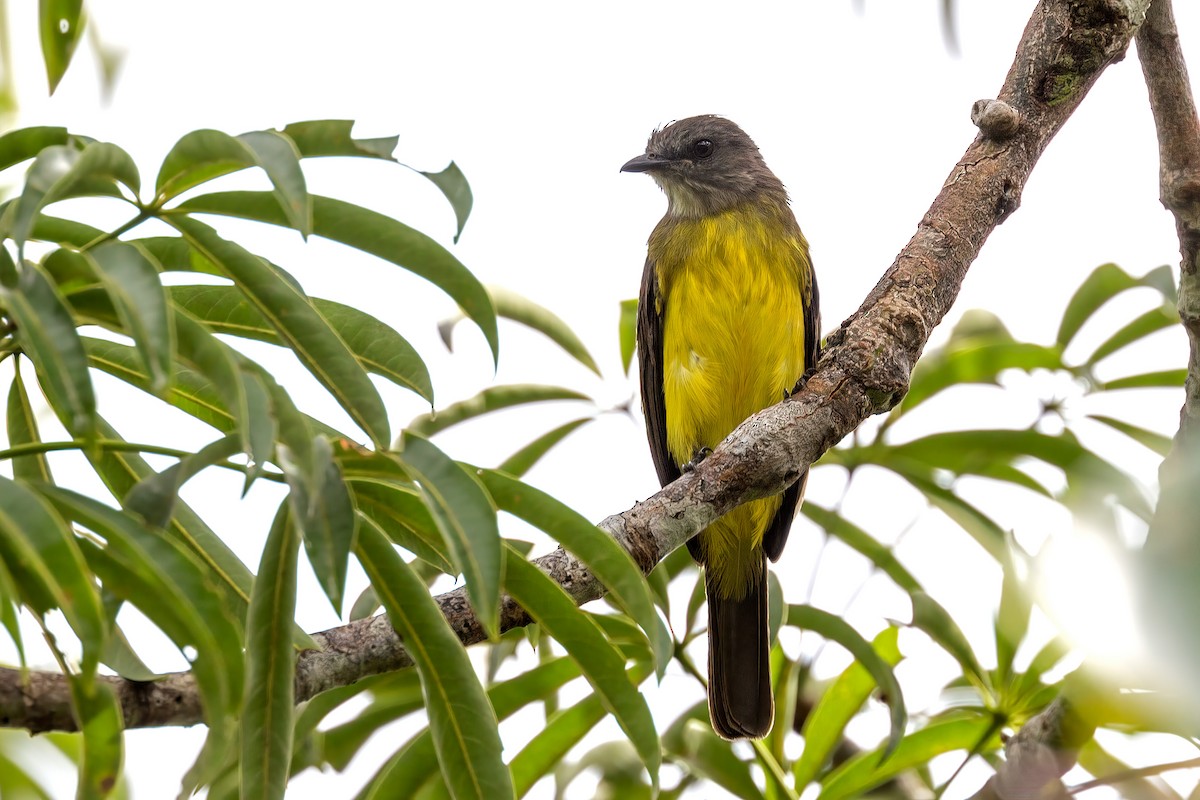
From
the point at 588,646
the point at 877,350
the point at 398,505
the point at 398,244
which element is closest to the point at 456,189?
the point at 398,244

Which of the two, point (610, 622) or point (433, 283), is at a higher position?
point (433, 283)

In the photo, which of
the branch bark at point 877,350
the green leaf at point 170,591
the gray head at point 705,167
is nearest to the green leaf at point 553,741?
the branch bark at point 877,350

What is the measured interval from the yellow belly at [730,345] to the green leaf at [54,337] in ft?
10.3

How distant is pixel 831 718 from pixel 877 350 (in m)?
1.07

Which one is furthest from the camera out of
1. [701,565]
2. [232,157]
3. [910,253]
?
[701,565]

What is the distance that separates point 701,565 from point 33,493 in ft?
9.48

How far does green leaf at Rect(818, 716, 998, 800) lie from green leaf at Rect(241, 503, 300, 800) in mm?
1680

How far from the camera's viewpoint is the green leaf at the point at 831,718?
308 cm

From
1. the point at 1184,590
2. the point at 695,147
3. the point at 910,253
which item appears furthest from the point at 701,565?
the point at 1184,590

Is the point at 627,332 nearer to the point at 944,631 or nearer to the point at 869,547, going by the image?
the point at 869,547

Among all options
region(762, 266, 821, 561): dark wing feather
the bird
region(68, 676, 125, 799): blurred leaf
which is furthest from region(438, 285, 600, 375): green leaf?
region(68, 676, 125, 799): blurred leaf

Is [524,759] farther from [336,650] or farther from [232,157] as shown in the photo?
[232,157]

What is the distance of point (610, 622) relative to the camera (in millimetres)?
2961

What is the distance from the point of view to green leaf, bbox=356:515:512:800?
1559mm
